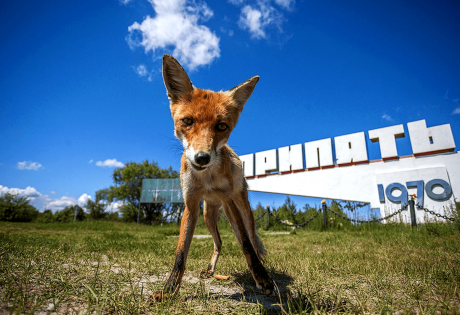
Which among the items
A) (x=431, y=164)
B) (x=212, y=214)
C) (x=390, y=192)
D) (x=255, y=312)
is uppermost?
(x=431, y=164)

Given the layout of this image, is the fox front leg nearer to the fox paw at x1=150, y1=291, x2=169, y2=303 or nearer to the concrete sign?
the fox paw at x1=150, y1=291, x2=169, y2=303

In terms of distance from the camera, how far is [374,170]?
15.1 meters

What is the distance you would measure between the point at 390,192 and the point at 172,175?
3370cm

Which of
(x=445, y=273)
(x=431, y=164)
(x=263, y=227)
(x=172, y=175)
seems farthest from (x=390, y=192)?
(x=172, y=175)

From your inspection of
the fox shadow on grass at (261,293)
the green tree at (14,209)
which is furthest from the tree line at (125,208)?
the fox shadow on grass at (261,293)

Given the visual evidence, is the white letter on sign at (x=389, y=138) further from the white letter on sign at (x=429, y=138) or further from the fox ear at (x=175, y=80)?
the fox ear at (x=175, y=80)

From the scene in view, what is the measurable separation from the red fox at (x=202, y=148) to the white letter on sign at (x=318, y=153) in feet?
51.4

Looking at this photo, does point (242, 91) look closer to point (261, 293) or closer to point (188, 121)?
point (188, 121)

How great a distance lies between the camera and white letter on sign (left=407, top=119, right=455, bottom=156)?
42.5 ft

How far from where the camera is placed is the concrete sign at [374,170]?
12.9 meters


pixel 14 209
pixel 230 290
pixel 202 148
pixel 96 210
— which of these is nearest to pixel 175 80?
pixel 202 148

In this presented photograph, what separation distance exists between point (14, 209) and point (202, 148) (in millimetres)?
27515

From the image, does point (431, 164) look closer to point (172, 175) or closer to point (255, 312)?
point (255, 312)

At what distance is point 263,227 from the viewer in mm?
14031
